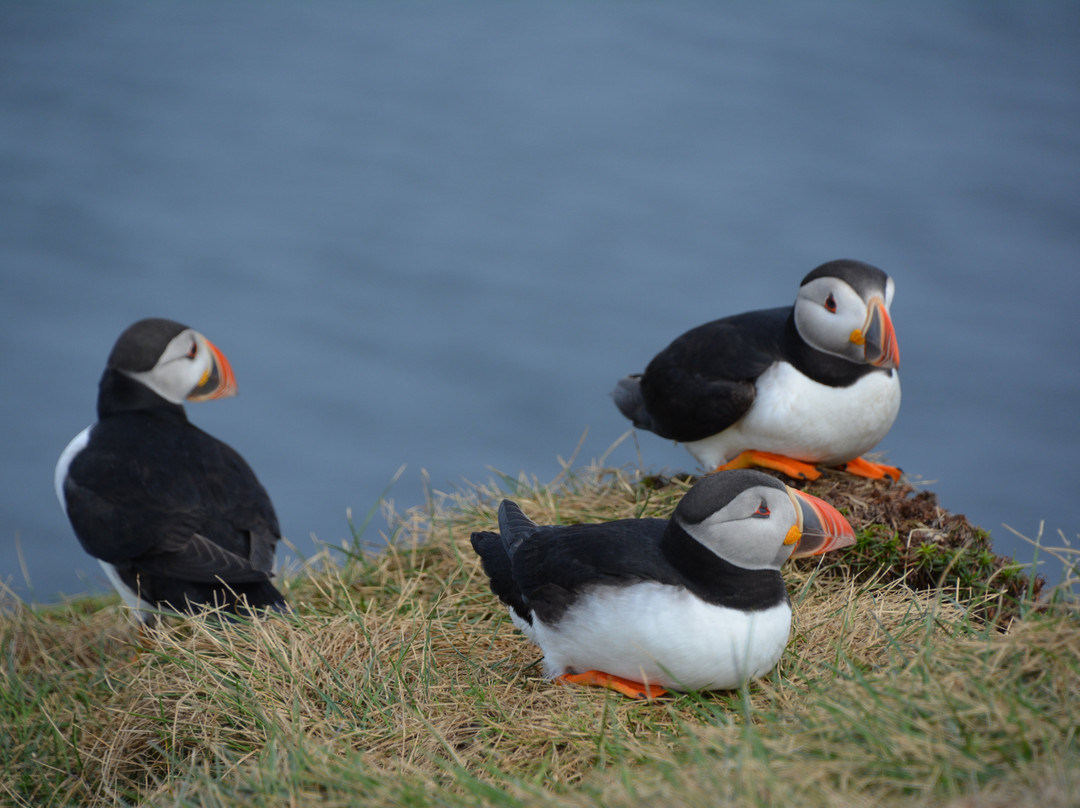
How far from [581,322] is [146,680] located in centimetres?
768

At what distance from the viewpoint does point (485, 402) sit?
9945 mm

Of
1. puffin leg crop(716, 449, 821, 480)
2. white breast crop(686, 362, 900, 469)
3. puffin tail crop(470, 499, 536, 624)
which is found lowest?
puffin tail crop(470, 499, 536, 624)

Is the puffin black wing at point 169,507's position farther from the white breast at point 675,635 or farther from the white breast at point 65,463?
the white breast at point 675,635

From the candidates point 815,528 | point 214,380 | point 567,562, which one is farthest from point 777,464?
point 214,380

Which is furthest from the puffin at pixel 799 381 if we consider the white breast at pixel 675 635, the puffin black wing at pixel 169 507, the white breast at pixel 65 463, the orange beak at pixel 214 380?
the white breast at pixel 65 463

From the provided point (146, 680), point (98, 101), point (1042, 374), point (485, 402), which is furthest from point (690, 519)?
point (98, 101)

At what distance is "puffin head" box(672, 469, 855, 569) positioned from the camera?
2750mm

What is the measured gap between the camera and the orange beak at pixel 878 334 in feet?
12.2

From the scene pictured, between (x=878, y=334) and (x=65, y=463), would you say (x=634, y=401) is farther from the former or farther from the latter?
(x=65, y=463)

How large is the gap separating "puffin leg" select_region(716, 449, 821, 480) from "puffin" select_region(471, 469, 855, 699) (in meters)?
1.13

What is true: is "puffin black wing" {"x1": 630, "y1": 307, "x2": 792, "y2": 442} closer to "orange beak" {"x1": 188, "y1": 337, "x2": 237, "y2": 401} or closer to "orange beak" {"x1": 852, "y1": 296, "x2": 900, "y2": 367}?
"orange beak" {"x1": 852, "y1": 296, "x2": 900, "y2": 367}

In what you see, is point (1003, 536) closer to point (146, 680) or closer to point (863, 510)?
point (863, 510)

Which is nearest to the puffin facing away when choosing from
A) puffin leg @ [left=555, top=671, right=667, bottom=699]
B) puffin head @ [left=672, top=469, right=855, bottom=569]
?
puffin leg @ [left=555, top=671, right=667, bottom=699]

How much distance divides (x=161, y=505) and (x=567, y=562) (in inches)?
71.5
